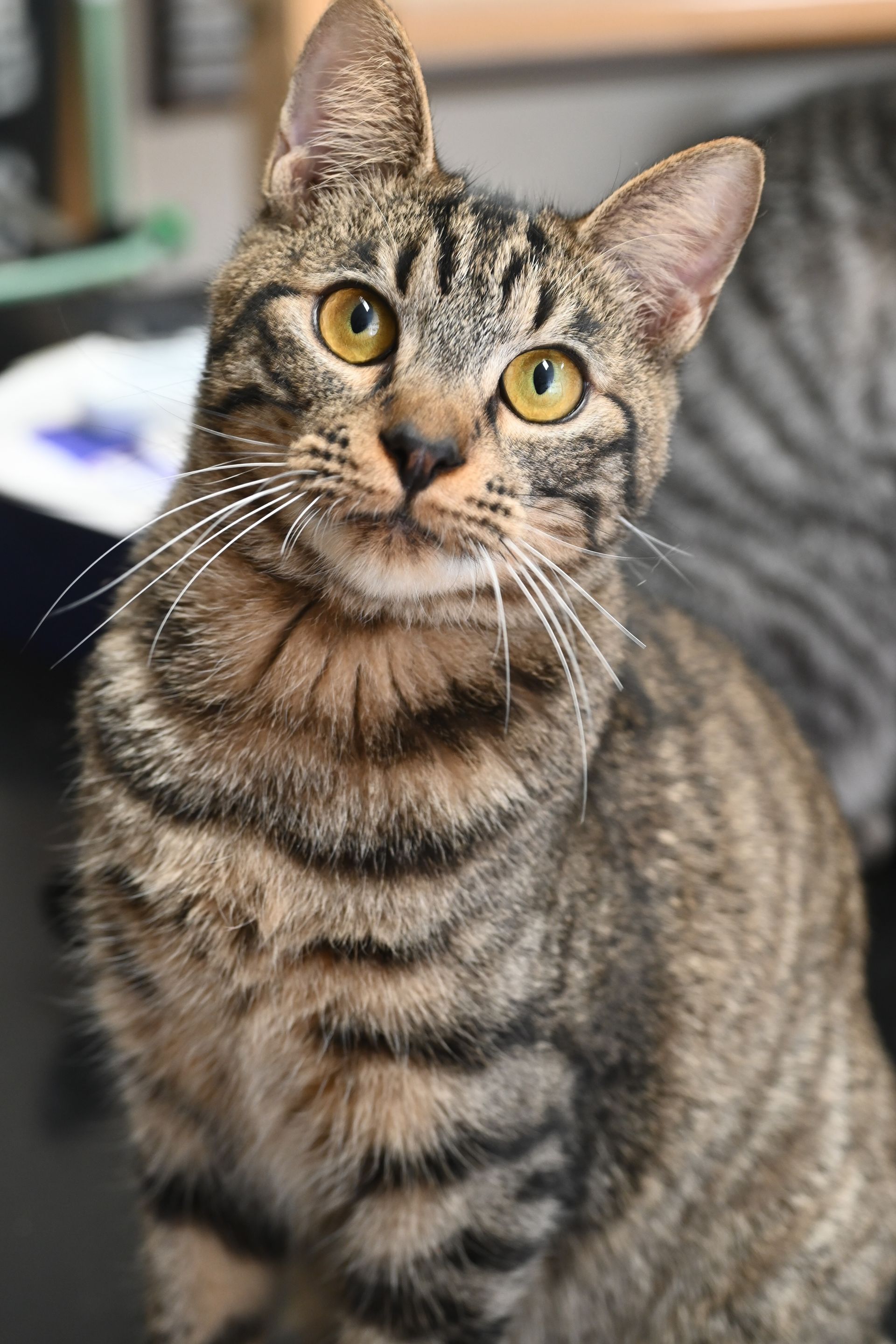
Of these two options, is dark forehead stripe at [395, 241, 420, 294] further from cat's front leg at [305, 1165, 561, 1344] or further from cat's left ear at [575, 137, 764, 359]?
cat's front leg at [305, 1165, 561, 1344]

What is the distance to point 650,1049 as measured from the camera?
3.37ft

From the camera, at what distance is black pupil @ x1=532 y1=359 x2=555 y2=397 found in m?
0.86

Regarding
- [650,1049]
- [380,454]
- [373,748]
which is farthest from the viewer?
[650,1049]

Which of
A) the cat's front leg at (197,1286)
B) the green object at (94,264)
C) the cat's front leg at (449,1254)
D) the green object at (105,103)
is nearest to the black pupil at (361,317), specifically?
the cat's front leg at (449,1254)

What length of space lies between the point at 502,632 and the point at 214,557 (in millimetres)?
199

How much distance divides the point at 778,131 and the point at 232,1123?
1472 millimetres

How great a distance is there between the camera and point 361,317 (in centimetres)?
84

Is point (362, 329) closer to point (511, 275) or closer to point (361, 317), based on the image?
point (361, 317)

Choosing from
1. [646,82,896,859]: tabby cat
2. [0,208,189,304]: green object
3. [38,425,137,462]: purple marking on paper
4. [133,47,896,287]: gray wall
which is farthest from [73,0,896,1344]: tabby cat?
[133,47,896,287]: gray wall

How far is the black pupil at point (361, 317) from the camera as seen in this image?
0.84m

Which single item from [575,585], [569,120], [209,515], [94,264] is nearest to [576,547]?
[575,585]

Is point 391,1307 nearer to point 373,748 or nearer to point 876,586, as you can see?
point 373,748

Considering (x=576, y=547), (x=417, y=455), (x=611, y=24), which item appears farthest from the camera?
(x=611, y=24)

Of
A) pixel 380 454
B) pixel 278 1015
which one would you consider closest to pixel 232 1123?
pixel 278 1015
